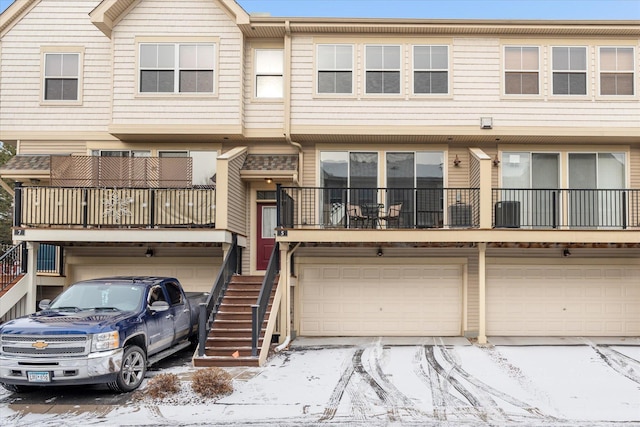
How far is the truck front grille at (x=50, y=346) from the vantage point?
8836mm

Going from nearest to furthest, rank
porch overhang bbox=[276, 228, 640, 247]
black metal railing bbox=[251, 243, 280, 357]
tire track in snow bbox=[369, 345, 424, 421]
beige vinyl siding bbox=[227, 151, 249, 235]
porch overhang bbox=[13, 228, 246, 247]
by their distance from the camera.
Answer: tire track in snow bbox=[369, 345, 424, 421], black metal railing bbox=[251, 243, 280, 357], porch overhang bbox=[13, 228, 246, 247], porch overhang bbox=[276, 228, 640, 247], beige vinyl siding bbox=[227, 151, 249, 235]

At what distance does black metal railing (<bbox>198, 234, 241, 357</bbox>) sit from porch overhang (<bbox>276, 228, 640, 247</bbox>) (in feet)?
4.63

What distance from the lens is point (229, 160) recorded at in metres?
14.1

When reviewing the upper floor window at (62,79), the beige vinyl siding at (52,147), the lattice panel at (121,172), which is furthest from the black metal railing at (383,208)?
the upper floor window at (62,79)

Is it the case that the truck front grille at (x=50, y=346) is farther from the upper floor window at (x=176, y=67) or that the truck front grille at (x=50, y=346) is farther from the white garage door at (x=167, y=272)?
the upper floor window at (x=176, y=67)

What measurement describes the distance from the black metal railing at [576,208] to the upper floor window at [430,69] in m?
3.26

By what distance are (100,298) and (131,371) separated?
67.0 inches

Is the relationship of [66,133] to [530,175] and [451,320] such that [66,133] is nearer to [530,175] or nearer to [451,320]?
[451,320]

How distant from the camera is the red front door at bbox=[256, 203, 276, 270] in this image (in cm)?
1617

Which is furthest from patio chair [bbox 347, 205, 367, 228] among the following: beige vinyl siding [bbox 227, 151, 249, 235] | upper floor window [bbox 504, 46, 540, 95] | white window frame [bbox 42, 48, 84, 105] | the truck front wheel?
white window frame [bbox 42, 48, 84, 105]

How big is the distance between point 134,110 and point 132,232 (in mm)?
3495

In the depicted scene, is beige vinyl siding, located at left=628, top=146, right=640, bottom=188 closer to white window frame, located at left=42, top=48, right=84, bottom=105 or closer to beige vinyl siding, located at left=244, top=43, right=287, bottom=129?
beige vinyl siding, located at left=244, top=43, right=287, bottom=129

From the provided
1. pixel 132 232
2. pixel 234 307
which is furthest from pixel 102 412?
pixel 132 232

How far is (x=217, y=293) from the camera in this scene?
1330 cm
